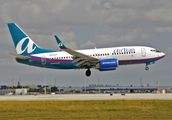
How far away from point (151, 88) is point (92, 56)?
139243mm

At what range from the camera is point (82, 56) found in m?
51.2

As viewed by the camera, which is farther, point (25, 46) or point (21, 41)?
point (21, 41)

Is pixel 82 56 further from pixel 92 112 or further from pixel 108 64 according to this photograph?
pixel 92 112

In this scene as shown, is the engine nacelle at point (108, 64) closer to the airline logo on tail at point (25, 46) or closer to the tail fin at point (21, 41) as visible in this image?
the tail fin at point (21, 41)

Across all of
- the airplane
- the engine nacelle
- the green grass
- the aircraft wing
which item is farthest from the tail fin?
the green grass

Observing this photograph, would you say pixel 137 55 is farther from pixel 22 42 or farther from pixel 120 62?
pixel 22 42

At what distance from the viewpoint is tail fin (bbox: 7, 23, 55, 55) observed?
57688 mm

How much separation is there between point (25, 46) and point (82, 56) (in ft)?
47.3

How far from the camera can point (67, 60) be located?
53969mm

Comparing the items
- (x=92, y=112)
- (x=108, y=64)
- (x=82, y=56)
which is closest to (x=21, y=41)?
(x=82, y=56)

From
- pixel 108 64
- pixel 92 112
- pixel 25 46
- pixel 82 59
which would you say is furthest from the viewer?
pixel 25 46

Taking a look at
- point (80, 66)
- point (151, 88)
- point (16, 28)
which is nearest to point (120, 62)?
point (80, 66)

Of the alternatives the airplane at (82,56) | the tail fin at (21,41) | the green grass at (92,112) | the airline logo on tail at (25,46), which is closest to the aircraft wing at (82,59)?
the airplane at (82,56)

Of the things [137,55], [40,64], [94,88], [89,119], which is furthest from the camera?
[94,88]
